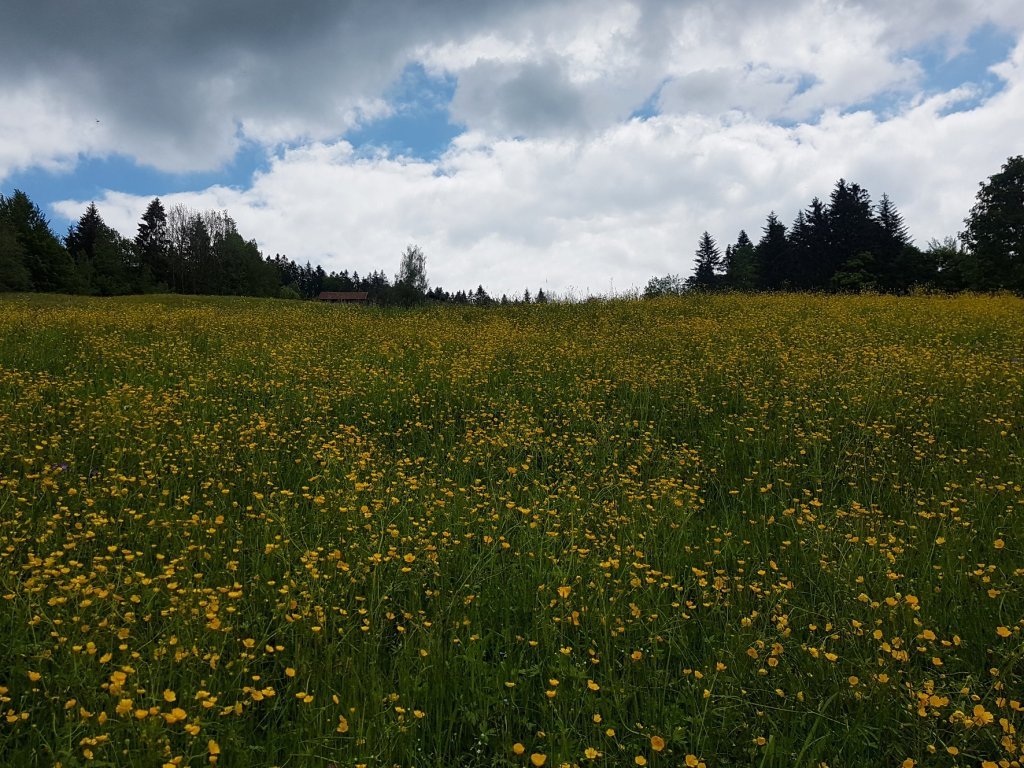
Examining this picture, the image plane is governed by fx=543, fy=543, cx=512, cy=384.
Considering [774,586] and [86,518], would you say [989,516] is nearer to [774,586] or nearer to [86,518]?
[774,586]

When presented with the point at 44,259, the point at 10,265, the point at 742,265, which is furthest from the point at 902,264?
the point at 44,259

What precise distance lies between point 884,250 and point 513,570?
49.1 meters

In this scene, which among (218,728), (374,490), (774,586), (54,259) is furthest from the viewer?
(54,259)

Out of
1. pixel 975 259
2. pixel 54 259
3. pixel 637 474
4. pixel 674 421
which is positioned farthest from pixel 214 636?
pixel 54 259

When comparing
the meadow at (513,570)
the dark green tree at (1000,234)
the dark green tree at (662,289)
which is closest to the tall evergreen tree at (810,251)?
the dark green tree at (1000,234)

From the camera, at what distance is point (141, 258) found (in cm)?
6650

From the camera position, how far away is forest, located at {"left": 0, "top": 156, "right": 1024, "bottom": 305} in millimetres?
36281

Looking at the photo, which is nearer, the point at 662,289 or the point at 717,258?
the point at 662,289

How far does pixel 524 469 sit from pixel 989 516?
12.0ft

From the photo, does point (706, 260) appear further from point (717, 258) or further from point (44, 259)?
point (44, 259)

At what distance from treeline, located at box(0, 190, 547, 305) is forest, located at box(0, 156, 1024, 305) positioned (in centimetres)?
12

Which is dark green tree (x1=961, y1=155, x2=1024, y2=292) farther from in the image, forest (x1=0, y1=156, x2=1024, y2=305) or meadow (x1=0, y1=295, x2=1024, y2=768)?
meadow (x1=0, y1=295, x2=1024, y2=768)

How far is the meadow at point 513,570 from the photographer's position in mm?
2328

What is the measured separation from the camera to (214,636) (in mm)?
2756
